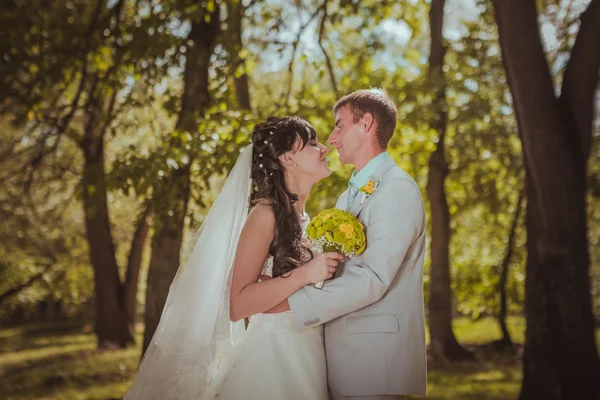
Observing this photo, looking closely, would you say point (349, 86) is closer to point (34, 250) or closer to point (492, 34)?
point (492, 34)

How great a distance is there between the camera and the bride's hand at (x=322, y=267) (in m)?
3.67

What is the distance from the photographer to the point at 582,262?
633 cm

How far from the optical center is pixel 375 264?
3629 millimetres

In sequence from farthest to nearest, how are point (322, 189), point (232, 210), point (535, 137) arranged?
point (322, 189)
point (535, 137)
point (232, 210)

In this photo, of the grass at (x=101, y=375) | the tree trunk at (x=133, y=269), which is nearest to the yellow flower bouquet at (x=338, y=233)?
Result: the grass at (x=101, y=375)

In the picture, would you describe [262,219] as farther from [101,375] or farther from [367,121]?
[101,375]

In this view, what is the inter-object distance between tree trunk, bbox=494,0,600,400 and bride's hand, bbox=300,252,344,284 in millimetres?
3246

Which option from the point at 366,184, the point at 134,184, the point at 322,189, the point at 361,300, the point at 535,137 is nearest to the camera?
the point at 361,300

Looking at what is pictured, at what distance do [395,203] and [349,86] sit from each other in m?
5.46

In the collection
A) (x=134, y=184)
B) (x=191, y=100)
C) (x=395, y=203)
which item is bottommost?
(x=395, y=203)

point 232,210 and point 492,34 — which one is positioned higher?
point 492,34

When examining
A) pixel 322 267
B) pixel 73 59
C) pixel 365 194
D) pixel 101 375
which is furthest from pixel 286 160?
pixel 101 375

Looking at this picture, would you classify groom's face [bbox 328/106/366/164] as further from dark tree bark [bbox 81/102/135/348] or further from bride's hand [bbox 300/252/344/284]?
dark tree bark [bbox 81/102/135/348]

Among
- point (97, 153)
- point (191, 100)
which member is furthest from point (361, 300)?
point (97, 153)
